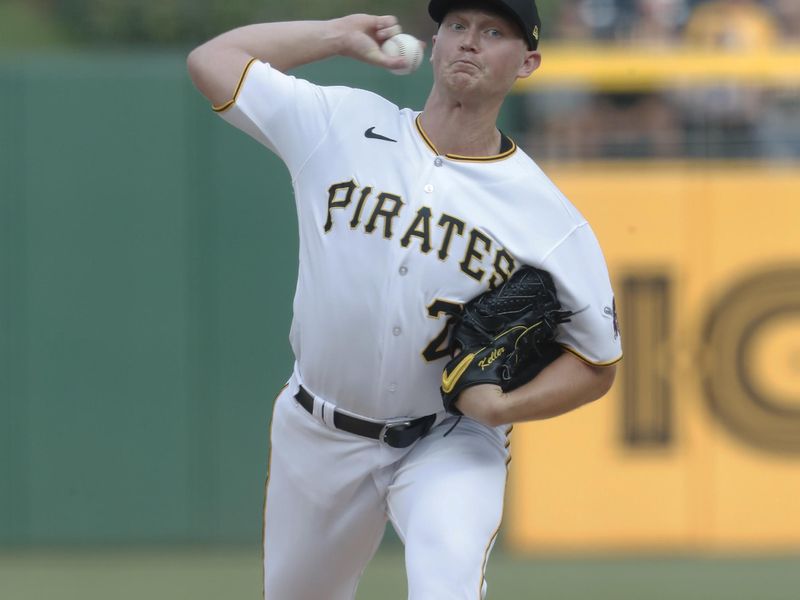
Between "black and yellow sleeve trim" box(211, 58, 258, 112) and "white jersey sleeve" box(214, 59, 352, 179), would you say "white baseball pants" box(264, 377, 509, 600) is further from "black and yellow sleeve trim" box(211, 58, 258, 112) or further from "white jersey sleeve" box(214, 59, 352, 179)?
"black and yellow sleeve trim" box(211, 58, 258, 112)

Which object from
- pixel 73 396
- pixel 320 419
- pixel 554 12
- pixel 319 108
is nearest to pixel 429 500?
pixel 320 419

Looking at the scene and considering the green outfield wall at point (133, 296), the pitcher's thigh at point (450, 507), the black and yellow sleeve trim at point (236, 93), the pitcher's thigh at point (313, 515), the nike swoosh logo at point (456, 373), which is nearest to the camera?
the pitcher's thigh at point (450, 507)

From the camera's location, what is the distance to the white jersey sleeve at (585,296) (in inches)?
153

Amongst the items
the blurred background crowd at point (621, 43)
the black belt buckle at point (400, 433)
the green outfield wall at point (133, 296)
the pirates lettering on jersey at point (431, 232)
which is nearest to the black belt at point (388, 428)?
the black belt buckle at point (400, 433)

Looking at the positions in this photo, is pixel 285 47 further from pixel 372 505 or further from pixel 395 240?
pixel 372 505

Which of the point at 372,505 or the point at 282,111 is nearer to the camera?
the point at 282,111

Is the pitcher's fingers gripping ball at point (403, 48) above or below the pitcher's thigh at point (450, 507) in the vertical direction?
above

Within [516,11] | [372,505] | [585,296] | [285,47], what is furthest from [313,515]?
[516,11]

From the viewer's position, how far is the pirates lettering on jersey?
12.8 ft

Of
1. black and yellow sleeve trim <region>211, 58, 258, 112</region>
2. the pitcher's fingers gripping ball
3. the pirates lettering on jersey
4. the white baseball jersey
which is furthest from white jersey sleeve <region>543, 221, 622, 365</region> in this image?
black and yellow sleeve trim <region>211, 58, 258, 112</region>

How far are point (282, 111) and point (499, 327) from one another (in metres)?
0.86

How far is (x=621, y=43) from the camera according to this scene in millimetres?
7629

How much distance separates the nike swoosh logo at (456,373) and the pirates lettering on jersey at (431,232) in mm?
224

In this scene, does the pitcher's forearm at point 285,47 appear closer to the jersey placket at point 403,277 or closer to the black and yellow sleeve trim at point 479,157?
the black and yellow sleeve trim at point 479,157
